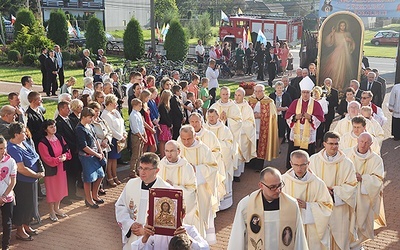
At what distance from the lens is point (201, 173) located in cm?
754

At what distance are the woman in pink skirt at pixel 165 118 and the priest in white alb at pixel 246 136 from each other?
5.25 feet

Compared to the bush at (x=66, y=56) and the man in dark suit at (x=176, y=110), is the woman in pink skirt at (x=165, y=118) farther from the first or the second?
the bush at (x=66, y=56)

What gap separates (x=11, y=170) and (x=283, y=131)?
28.5 ft

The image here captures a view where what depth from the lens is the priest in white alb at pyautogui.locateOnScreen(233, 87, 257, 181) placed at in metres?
10.9

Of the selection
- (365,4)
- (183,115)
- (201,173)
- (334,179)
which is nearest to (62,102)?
(201,173)

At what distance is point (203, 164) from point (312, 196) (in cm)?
209

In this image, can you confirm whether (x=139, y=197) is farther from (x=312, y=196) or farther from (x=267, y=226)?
(x=312, y=196)

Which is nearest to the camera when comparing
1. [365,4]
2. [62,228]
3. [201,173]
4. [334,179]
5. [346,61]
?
[334,179]

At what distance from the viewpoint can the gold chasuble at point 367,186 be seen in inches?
282

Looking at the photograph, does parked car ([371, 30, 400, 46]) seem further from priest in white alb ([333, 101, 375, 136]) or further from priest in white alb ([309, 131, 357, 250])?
priest in white alb ([309, 131, 357, 250])

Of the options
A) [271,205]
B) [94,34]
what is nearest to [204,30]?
[94,34]

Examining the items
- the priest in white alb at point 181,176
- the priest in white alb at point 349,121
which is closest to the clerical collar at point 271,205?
the priest in white alb at point 181,176

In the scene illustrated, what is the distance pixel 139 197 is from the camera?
548cm

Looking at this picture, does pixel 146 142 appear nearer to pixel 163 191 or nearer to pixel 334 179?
pixel 334 179
